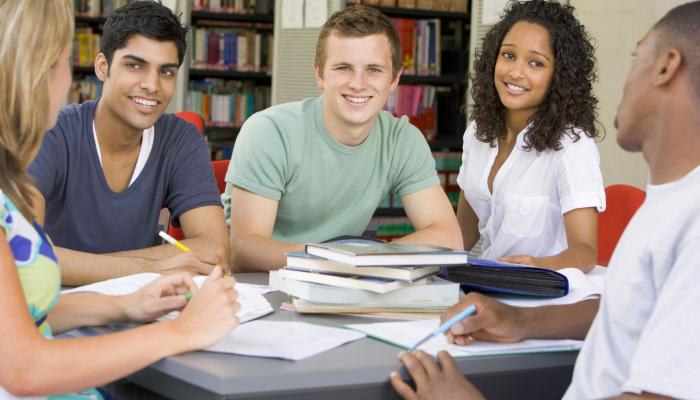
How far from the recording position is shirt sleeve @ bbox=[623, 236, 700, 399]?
107 centimetres

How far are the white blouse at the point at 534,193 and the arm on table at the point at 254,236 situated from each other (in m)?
0.67

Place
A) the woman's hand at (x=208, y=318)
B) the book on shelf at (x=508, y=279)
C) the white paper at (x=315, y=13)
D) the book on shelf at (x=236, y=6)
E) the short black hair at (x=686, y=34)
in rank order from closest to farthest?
1. the short black hair at (x=686, y=34)
2. the woman's hand at (x=208, y=318)
3. the book on shelf at (x=508, y=279)
4. the white paper at (x=315, y=13)
5. the book on shelf at (x=236, y=6)

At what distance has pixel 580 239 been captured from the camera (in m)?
2.48

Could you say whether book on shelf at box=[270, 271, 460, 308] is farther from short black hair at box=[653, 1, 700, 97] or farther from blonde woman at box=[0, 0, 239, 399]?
short black hair at box=[653, 1, 700, 97]

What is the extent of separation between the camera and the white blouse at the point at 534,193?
2609mm

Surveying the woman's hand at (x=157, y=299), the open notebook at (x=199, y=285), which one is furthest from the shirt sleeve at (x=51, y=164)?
the woman's hand at (x=157, y=299)

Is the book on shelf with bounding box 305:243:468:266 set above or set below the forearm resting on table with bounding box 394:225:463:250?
above

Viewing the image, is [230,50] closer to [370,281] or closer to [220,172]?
[220,172]

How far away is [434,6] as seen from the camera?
5.89 m

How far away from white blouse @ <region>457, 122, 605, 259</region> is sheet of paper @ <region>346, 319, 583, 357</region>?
1111mm

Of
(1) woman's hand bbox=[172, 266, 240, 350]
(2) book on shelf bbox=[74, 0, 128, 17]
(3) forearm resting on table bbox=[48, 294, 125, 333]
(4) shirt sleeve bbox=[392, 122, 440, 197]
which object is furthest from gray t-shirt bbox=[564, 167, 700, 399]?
(2) book on shelf bbox=[74, 0, 128, 17]

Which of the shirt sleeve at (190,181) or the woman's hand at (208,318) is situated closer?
the woman's hand at (208,318)

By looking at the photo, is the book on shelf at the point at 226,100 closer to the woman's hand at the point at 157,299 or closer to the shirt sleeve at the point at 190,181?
the shirt sleeve at the point at 190,181

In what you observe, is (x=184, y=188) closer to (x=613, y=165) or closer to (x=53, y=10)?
(x=53, y=10)
